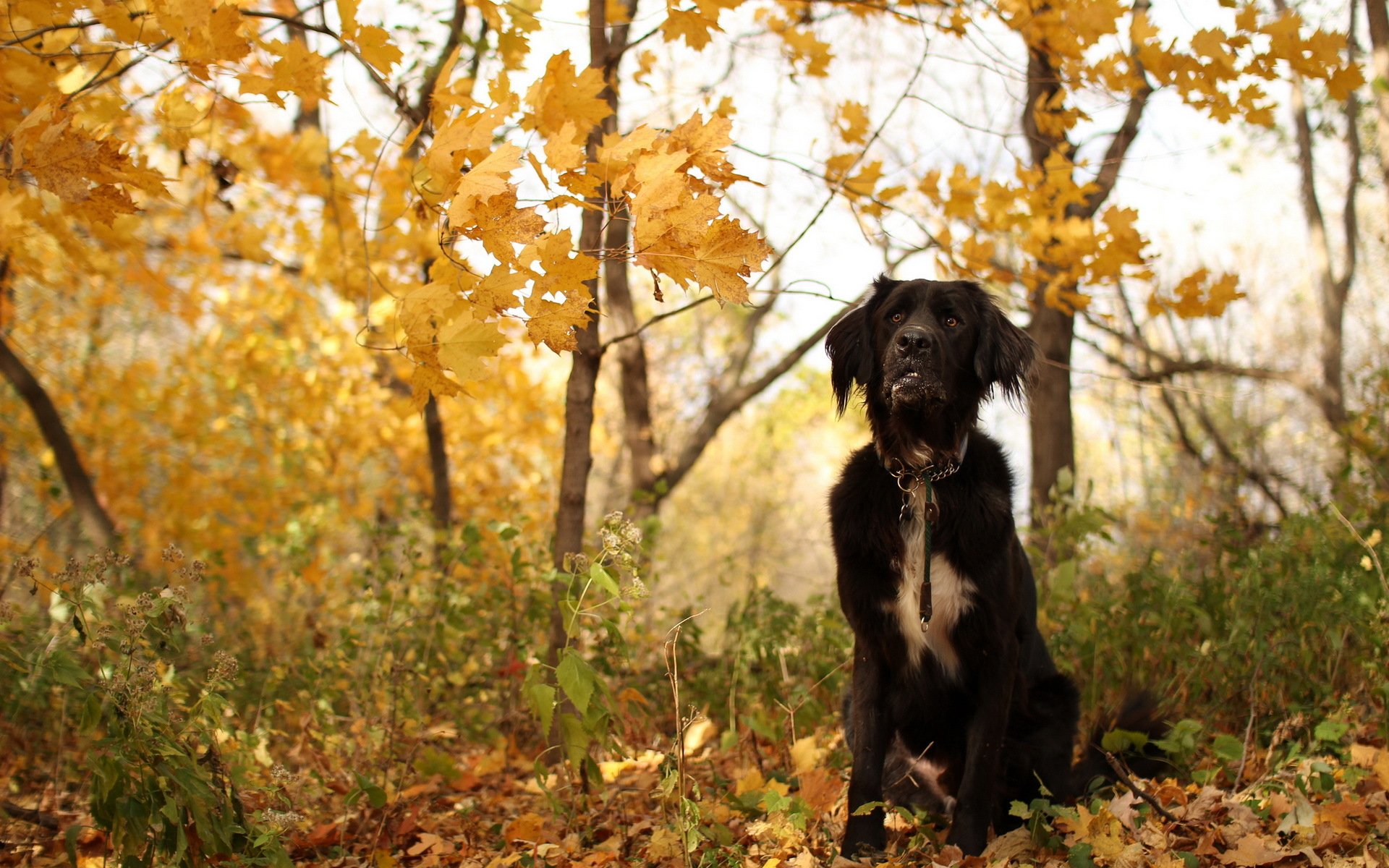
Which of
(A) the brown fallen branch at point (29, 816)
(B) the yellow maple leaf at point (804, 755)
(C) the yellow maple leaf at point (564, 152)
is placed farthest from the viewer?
(B) the yellow maple leaf at point (804, 755)

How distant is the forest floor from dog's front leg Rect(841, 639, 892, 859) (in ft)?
0.23

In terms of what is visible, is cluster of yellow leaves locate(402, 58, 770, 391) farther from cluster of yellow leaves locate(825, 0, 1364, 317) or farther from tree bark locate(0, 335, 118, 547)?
tree bark locate(0, 335, 118, 547)

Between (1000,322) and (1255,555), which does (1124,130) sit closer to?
(1255,555)

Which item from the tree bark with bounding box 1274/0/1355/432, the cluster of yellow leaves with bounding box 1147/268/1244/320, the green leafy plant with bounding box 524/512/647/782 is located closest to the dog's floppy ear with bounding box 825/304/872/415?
the green leafy plant with bounding box 524/512/647/782

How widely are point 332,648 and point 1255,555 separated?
11.7ft

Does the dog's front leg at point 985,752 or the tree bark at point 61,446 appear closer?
the dog's front leg at point 985,752

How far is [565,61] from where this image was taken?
266 cm

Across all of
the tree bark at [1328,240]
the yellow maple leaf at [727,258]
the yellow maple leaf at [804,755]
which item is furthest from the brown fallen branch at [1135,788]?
the tree bark at [1328,240]

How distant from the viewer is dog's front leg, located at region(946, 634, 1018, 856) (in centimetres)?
284

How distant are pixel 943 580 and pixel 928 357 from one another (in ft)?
2.05

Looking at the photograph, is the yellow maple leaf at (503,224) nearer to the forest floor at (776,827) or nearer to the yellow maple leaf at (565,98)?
→ the yellow maple leaf at (565,98)

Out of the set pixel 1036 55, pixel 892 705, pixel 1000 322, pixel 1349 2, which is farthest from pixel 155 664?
pixel 1349 2

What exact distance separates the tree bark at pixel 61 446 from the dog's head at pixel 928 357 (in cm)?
413

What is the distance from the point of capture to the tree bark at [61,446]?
17.9 ft
